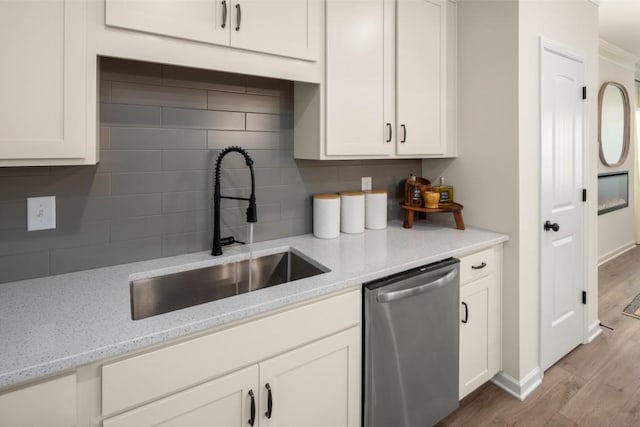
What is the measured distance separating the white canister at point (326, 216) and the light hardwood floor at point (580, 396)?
45.4 inches

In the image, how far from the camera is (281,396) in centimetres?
121

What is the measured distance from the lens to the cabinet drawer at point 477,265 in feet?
5.91

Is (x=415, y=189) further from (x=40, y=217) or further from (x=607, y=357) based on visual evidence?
(x=40, y=217)

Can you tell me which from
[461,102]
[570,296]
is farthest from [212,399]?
[570,296]

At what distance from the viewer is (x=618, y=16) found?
10.6 ft

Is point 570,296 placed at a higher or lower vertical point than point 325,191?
lower

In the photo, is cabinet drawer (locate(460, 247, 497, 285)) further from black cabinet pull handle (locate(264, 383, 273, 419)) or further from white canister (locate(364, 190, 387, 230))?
black cabinet pull handle (locate(264, 383, 273, 419))

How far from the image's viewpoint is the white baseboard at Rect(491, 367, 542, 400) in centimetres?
199

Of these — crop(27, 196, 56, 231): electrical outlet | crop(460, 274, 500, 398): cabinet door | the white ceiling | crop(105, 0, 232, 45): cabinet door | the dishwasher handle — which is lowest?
crop(460, 274, 500, 398): cabinet door

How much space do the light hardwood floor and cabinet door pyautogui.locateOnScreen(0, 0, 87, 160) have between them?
6.88 feet

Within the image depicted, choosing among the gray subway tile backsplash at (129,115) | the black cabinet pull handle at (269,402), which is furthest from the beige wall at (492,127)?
the gray subway tile backsplash at (129,115)

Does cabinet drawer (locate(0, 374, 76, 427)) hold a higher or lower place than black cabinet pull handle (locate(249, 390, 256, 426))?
higher

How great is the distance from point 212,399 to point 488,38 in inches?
87.6

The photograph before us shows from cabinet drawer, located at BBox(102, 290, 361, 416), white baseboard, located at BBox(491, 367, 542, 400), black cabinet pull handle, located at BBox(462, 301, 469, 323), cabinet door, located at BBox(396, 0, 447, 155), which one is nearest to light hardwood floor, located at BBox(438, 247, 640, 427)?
white baseboard, located at BBox(491, 367, 542, 400)
